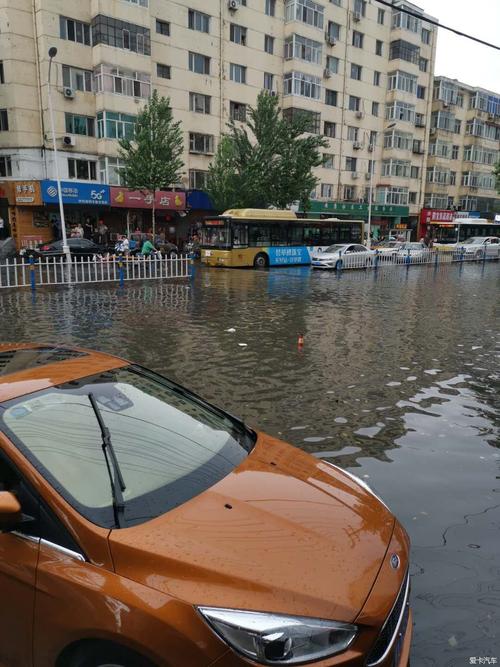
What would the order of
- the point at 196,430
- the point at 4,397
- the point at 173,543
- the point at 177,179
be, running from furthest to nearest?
the point at 177,179 < the point at 196,430 < the point at 4,397 < the point at 173,543

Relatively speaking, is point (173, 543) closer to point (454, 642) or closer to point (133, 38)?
point (454, 642)

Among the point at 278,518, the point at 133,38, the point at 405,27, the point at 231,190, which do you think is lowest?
the point at 278,518

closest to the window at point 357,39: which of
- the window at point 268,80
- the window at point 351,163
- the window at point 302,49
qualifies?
the window at point 302,49

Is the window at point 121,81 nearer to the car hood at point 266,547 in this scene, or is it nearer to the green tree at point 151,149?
the green tree at point 151,149

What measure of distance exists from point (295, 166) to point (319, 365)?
27290 mm


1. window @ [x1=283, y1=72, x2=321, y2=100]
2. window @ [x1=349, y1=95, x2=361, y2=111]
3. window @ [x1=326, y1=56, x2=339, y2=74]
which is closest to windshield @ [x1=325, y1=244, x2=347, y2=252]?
window @ [x1=283, y1=72, x2=321, y2=100]

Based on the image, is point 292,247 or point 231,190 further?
point 231,190

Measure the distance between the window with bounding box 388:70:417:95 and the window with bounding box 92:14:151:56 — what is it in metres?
26.4

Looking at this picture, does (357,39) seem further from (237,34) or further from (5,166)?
(5,166)

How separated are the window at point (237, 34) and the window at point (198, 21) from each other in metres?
2.08

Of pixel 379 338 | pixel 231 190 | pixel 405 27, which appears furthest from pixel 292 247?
pixel 405 27

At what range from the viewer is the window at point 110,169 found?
1267 inches

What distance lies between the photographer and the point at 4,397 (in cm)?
253

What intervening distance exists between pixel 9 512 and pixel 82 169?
1323 inches
